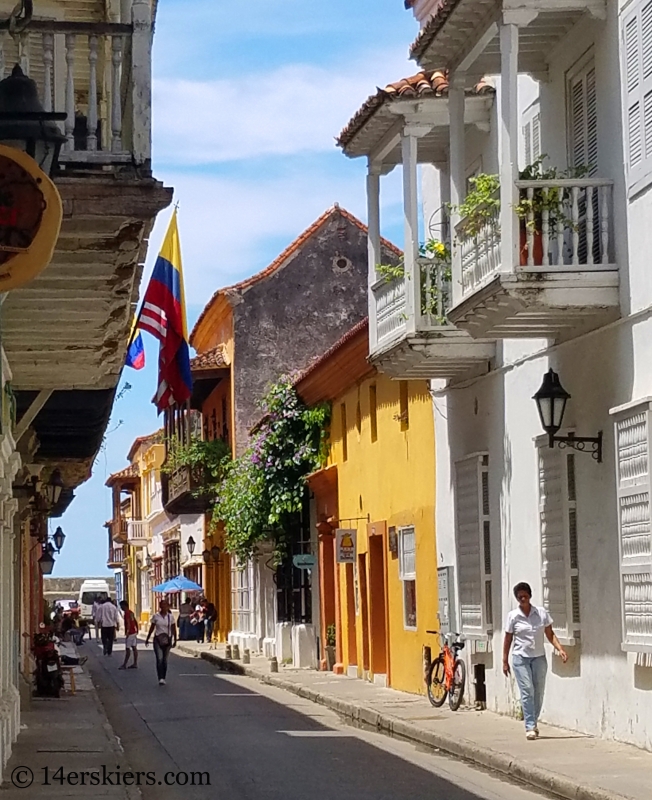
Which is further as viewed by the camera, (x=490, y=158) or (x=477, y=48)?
(x=490, y=158)

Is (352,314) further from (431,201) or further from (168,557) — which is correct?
(168,557)

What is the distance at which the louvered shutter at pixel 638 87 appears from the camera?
1463 cm

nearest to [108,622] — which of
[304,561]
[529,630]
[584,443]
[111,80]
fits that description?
[304,561]

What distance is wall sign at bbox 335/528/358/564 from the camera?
28.1 m

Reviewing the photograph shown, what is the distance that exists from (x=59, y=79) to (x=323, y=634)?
926 inches

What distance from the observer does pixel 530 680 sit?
16172 millimetres

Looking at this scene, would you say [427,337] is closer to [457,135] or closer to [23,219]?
[457,135]

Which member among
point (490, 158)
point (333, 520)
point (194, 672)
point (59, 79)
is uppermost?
point (490, 158)

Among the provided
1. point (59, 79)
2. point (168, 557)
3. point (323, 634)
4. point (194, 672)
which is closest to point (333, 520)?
point (323, 634)

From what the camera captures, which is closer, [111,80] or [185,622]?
[111,80]

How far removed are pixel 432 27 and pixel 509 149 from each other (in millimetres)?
2398

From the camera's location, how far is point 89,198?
932 cm

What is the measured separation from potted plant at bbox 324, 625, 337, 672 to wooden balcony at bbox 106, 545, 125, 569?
62452 millimetres

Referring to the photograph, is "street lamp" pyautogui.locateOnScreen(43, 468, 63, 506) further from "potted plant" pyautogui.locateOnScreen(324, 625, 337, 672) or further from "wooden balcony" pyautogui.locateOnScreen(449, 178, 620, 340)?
"wooden balcony" pyautogui.locateOnScreen(449, 178, 620, 340)
